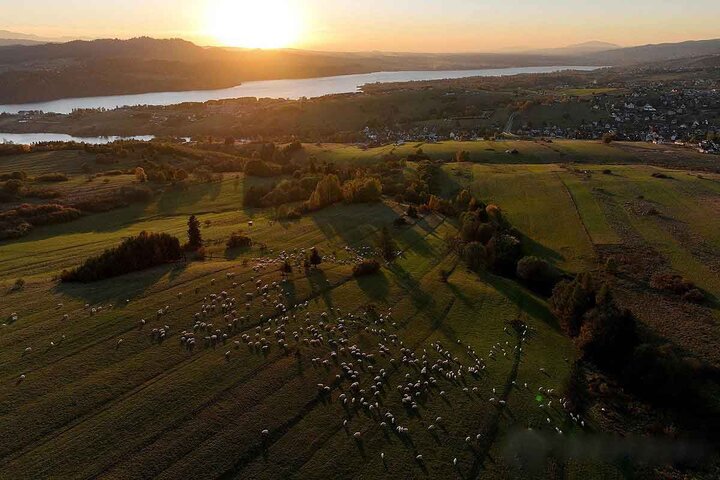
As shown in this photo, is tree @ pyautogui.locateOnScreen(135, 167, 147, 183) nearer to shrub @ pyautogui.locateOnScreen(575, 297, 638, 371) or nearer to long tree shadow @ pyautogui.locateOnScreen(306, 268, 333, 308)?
long tree shadow @ pyautogui.locateOnScreen(306, 268, 333, 308)

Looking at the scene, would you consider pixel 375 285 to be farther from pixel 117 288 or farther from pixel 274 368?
pixel 117 288

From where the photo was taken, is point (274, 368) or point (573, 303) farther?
point (573, 303)

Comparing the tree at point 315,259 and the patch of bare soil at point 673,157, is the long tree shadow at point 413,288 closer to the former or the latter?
the tree at point 315,259

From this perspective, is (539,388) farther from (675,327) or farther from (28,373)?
(28,373)

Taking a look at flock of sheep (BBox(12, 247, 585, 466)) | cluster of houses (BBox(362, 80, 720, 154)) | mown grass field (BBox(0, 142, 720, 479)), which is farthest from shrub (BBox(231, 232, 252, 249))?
cluster of houses (BBox(362, 80, 720, 154))

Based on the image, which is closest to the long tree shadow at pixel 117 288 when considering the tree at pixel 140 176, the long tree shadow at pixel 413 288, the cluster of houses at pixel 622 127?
the long tree shadow at pixel 413 288

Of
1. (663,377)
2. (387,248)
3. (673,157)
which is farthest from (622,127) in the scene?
(663,377)

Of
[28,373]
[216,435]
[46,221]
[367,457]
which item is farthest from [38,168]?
[367,457]

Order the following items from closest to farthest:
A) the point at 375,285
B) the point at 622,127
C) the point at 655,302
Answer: the point at 375,285 < the point at 655,302 < the point at 622,127
